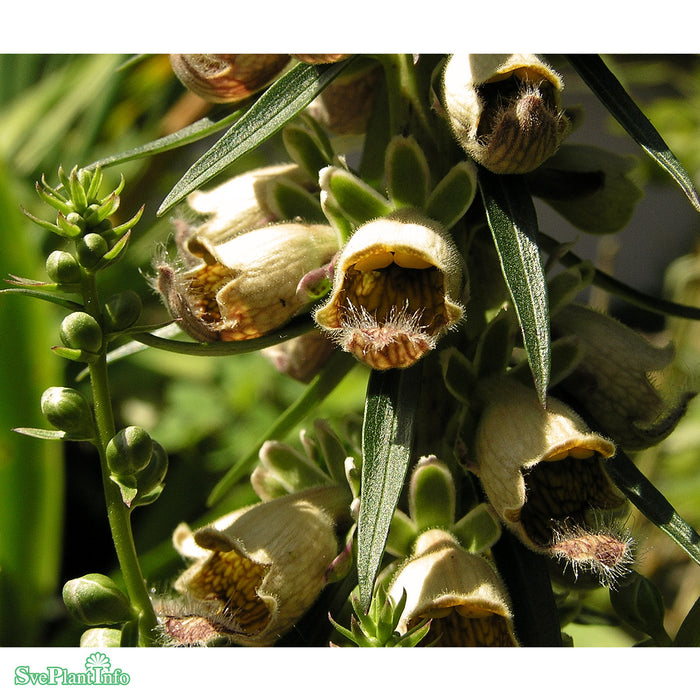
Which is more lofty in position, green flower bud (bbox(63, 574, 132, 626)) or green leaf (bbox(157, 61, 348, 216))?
green leaf (bbox(157, 61, 348, 216))

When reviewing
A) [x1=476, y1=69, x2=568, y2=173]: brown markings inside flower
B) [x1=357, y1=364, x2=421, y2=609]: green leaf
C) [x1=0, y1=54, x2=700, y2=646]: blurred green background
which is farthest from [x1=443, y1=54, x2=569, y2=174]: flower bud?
[x1=0, y1=54, x2=700, y2=646]: blurred green background

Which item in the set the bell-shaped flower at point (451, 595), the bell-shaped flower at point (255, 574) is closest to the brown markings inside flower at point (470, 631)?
the bell-shaped flower at point (451, 595)

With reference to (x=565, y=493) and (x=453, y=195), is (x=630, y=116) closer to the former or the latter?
(x=453, y=195)

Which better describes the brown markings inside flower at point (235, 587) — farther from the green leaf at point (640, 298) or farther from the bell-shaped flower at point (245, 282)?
the green leaf at point (640, 298)

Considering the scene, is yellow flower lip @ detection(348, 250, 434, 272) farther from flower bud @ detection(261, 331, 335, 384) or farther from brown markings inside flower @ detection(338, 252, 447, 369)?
flower bud @ detection(261, 331, 335, 384)

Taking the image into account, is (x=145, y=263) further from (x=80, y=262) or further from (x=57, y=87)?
(x=80, y=262)

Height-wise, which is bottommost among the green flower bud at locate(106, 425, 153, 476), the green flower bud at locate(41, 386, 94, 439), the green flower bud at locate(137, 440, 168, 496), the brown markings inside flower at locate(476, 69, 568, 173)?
the green flower bud at locate(137, 440, 168, 496)
